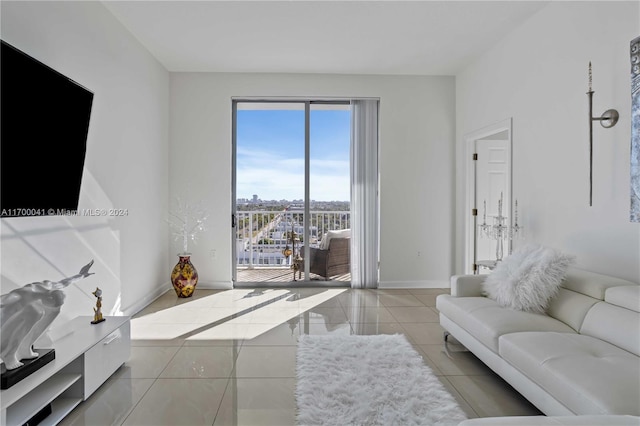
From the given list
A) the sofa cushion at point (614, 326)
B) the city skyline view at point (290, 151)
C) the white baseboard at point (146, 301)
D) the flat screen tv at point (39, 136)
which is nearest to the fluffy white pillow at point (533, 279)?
the sofa cushion at point (614, 326)

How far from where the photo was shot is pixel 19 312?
1.80m

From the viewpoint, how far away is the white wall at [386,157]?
5.11 metres

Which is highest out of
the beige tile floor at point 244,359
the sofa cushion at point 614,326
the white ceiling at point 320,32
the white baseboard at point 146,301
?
the white ceiling at point 320,32

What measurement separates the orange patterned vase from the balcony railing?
0.99 metres

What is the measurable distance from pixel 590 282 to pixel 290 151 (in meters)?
3.93

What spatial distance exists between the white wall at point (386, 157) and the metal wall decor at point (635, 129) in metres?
2.84

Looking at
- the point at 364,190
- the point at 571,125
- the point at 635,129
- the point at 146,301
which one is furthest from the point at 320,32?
the point at 146,301

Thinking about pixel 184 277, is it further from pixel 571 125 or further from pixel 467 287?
pixel 571 125

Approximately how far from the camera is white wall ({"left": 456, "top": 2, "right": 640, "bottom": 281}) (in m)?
2.58

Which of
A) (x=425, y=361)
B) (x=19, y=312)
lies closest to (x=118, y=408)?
(x=19, y=312)

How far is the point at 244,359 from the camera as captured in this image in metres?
2.88

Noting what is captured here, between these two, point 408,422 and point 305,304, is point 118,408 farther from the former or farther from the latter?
point 305,304

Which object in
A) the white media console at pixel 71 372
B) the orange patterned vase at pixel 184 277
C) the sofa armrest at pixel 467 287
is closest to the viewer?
the white media console at pixel 71 372

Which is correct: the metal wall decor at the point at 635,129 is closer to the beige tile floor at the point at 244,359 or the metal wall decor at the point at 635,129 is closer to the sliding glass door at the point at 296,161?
the beige tile floor at the point at 244,359
